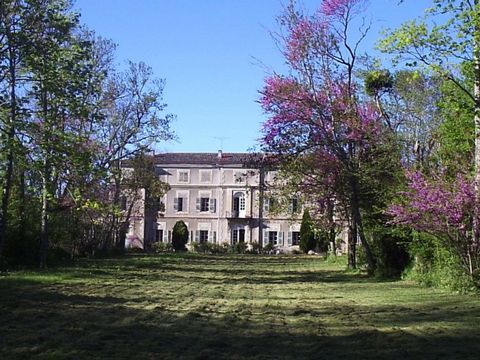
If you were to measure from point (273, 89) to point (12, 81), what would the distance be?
9.94m

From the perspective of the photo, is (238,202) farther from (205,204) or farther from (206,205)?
(205,204)

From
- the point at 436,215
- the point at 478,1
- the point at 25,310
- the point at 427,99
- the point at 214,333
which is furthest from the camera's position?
the point at 427,99

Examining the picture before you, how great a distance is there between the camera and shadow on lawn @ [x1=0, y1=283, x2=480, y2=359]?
7.65 metres

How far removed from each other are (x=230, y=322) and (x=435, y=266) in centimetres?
975

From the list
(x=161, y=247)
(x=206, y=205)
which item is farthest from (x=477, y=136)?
(x=206, y=205)

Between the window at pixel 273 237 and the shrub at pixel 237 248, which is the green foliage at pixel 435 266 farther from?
the window at pixel 273 237

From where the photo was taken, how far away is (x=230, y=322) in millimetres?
10656

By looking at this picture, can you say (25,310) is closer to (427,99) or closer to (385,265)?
(385,265)

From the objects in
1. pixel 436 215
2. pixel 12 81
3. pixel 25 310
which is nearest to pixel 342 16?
pixel 436 215

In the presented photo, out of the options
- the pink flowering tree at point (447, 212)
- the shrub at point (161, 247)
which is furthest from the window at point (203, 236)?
the pink flowering tree at point (447, 212)

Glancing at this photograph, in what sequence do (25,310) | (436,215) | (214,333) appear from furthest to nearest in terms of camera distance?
(436,215) < (25,310) < (214,333)

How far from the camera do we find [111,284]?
18.8 metres

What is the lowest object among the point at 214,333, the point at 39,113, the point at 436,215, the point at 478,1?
the point at 214,333

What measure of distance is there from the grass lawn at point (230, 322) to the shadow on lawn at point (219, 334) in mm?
15
